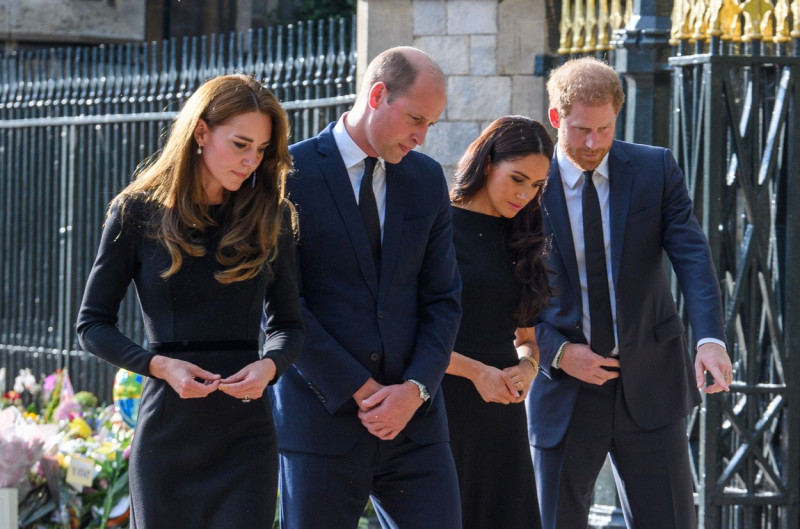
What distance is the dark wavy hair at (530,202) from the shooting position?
4.27 metres

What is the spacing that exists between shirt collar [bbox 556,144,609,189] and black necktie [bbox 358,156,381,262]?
849 mm

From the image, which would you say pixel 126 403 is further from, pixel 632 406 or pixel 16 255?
pixel 632 406

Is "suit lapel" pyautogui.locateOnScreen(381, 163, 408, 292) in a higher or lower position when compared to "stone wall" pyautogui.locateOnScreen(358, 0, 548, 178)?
lower

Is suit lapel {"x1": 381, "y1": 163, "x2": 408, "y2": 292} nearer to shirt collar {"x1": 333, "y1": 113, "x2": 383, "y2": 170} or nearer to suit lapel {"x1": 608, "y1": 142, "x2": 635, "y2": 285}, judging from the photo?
shirt collar {"x1": 333, "y1": 113, "x2": 383, "y2": 170}

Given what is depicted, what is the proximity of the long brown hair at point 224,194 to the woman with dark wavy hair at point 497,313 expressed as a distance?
880 mm

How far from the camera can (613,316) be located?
4.42m

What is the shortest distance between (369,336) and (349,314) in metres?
0.08

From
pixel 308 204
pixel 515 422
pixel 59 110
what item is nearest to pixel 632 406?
pixel 515 422

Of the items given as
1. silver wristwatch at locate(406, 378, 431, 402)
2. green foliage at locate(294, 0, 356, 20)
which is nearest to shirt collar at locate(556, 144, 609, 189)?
silver wristwatch at locate(406, 378, 431, 402)

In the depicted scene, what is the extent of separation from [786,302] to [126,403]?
3594mm

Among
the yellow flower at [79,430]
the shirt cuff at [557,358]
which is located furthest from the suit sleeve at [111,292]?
the yellow flower at [79,430]

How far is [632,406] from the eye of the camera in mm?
4371

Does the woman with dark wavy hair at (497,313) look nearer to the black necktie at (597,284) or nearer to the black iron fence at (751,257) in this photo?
the black necktie at (597,284)

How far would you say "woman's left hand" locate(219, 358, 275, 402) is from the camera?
11.3 ft
